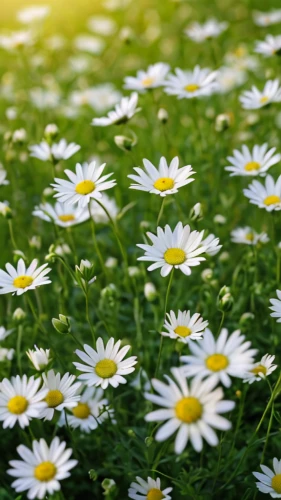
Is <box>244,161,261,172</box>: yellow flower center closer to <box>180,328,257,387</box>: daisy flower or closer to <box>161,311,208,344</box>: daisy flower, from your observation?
<box>161,311,208,344</box>: daisy flower

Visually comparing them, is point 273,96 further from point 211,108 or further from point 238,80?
point 238,80

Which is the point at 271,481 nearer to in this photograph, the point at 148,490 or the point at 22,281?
the point at 148,490

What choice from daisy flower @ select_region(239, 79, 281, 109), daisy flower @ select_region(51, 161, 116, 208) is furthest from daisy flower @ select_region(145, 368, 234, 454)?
daisy flower @ select_region(239, 79, 281, 109)

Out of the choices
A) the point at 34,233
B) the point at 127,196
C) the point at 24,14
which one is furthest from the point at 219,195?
the point at 24,14

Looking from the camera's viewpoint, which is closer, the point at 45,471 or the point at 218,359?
the point at 218,359

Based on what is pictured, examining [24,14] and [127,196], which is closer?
[127,196]

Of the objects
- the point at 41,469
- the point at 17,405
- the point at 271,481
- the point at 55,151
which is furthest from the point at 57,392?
the point at 55,151
